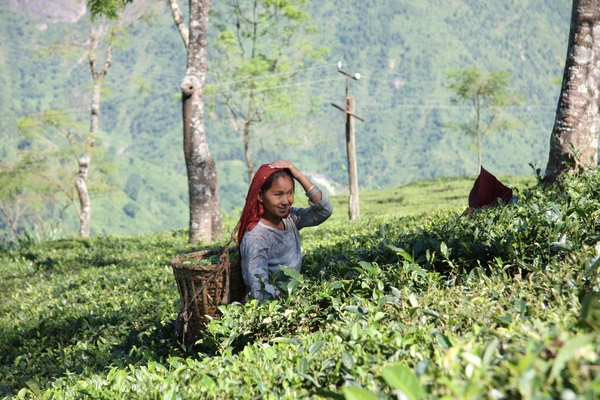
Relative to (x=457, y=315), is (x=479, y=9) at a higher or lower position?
higher

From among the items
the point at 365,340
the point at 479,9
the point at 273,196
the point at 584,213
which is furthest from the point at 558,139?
the point at 479,9

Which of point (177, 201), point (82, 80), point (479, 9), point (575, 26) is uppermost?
point (479, 9)

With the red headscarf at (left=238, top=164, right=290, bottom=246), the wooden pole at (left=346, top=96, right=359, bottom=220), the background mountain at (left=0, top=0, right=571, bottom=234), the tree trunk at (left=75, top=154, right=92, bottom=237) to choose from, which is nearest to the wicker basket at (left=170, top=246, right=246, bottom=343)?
the red headscarf at (left=238, top=164, right=290, bottom=246)

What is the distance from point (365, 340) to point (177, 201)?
124743 mm

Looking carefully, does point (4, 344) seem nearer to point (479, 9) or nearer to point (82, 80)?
point (82, 80)

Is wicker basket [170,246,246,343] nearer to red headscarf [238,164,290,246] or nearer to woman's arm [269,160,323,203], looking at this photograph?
red headscarf [238,164,290,246]

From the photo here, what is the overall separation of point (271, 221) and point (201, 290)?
31.5 inches

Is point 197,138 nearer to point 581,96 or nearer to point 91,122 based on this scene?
point 581,96

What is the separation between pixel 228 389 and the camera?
→ 8.19 feet

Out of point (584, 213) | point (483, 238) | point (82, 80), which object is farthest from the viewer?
point (82, 80)

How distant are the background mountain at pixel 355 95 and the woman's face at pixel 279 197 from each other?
101 m

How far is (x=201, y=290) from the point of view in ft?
13.0

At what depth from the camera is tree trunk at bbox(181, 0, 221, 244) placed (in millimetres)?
11258

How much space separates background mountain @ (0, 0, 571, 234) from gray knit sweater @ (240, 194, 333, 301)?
101 meters
